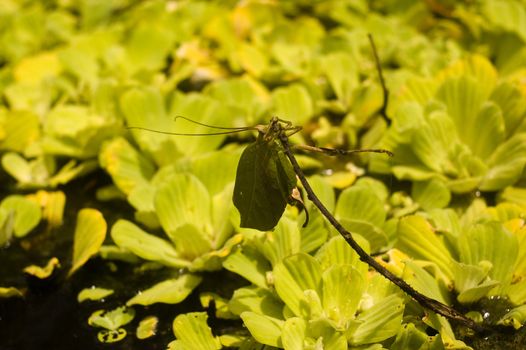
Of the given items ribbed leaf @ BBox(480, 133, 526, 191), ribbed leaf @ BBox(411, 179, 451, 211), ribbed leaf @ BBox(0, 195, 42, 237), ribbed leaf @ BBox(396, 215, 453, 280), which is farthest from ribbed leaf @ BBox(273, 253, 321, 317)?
ribbed leaf @ BBox(0, 195, 42, 237)

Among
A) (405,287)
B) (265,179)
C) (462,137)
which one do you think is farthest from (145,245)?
(462,137)

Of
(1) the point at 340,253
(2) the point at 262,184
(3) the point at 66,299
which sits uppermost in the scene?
(2) the point at 262,184

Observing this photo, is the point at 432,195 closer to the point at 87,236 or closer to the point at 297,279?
the point at 297,279

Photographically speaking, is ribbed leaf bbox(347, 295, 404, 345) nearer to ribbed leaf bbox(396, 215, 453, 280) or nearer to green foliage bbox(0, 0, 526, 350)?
green foliage bbox(0, 0, 526, 350)

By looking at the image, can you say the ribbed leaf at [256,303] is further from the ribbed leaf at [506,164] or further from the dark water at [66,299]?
the ribbed leaf at [506,164]

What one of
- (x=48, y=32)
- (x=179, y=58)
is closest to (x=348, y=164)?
(x=179, y=58)

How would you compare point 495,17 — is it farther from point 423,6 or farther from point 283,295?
point 283,295

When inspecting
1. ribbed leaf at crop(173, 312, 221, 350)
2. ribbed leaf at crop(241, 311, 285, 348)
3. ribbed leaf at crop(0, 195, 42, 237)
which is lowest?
ribbed leaf at crop(0, 195, 42, 237)

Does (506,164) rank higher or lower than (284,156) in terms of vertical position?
lower
